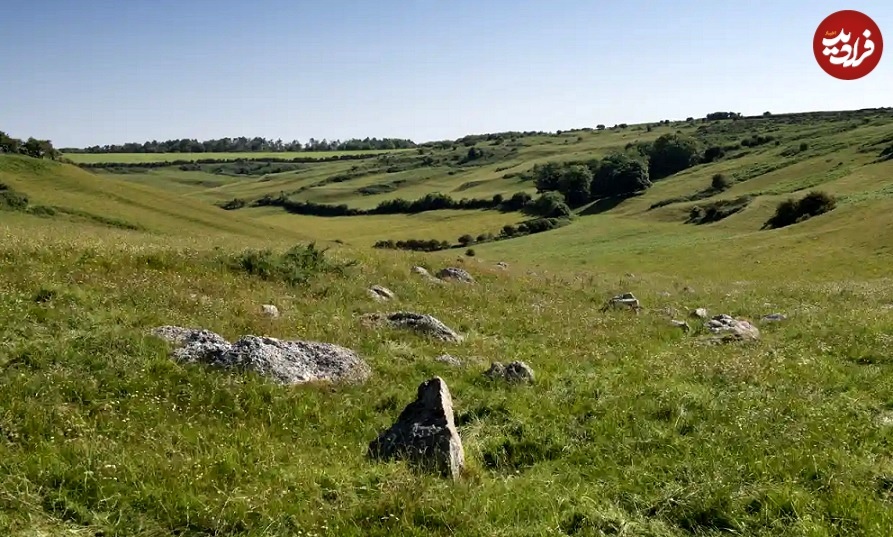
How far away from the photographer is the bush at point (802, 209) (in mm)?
66875

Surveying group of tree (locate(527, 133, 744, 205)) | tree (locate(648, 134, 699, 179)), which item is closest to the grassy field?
group of tree (locate(527, 133, 744, 205))

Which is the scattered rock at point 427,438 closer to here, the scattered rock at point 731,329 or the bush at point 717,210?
the scattered rock at point 731,329

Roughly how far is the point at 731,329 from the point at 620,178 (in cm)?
10638

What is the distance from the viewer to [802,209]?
68.6 meters

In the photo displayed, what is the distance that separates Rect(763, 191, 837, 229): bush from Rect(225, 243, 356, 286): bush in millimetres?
60767

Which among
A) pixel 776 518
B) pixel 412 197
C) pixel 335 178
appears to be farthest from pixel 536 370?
pixel 335 178

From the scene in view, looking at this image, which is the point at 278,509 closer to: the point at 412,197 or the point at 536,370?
the point at 536,370

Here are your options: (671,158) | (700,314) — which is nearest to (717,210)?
(671,158)

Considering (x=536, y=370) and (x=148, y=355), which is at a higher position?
(x=148, y=355)

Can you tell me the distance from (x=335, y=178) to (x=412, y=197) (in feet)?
156

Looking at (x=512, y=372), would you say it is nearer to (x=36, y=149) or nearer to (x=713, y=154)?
(x=36, y=149)

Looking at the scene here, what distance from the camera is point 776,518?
6160 millimetres

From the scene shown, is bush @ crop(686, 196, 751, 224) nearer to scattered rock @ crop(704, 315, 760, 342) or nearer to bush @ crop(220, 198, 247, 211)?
scattered rock @ crop(704, 315, 760, 342)

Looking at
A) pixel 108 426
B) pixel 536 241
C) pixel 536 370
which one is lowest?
pixel 536 241
